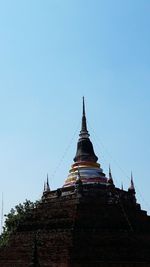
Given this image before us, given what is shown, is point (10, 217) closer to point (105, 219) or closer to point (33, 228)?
point (33, 228)

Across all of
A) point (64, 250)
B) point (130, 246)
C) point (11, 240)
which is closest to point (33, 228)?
point (11, 240)

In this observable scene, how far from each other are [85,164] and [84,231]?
978cm

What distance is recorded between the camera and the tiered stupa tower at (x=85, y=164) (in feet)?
117

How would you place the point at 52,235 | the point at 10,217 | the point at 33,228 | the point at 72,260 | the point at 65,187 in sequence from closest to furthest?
the point at 72,260
the point at 52,235
the point at 33,228
the point at 65,187
the point at 10,217

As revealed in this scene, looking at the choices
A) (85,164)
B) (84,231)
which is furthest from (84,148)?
(84,231)

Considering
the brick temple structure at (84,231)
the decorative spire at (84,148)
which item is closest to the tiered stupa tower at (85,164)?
the decorative spire at (84,148)

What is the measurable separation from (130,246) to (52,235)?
448 centimetres

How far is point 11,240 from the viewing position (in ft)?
105

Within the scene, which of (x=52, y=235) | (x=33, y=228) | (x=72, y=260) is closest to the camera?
(x=72, y=260)

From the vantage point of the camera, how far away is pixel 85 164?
38.2 metres

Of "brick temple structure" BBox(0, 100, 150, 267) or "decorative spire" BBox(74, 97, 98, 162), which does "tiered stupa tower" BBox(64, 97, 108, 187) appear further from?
"brick temple structure" BBox(0, 100, 150, 267)

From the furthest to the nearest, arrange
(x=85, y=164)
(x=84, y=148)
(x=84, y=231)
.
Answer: (x=84, y=148) → (x=85, y=164) → (x=84, y=231)

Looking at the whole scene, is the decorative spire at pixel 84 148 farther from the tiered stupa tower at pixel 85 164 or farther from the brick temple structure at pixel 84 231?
the brick temple structure at pixel 84 231

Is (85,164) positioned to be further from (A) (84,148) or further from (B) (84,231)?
(B) (84,231)
